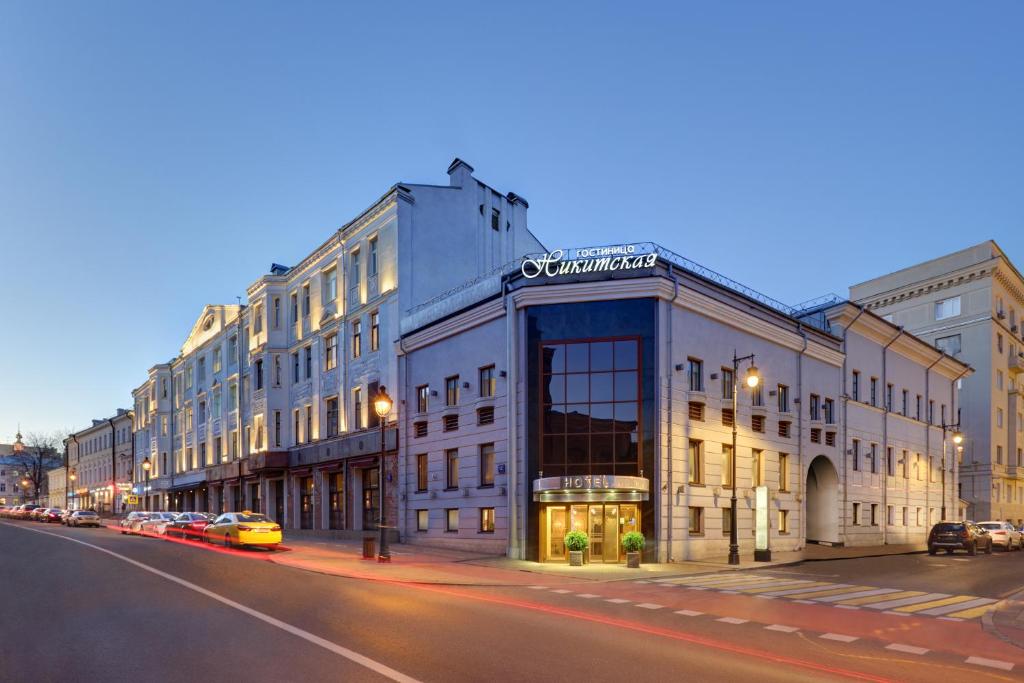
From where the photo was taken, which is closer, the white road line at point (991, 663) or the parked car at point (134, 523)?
the white road line at point (991, 663)

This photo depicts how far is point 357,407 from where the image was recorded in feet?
139

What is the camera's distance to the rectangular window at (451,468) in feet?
112

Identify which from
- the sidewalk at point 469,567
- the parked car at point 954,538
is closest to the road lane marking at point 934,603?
the sidewalk at point 469,567

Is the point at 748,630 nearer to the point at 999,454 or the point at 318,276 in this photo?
the point at 318,276

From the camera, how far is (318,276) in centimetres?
4781

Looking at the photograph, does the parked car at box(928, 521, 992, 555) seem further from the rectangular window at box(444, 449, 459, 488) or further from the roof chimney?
the roof chimney

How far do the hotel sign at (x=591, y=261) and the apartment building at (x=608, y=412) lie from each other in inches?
2.2

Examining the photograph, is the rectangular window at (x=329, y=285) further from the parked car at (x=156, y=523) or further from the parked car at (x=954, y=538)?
the parked car at (x=954, y=538)

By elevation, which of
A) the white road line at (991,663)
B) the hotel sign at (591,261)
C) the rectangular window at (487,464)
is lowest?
the white road line at (991,663)

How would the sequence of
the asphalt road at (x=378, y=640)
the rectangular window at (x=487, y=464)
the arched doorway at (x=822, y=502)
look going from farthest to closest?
the arched doorway at (x=822, y=502) → the rectangular window at (x=487, y=464) → the asphalt road at (x=378, y=640)

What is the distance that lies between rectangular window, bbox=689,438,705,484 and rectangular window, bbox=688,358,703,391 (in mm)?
2190

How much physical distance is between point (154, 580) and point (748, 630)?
47.0 feet

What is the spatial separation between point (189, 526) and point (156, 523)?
644 centimetres

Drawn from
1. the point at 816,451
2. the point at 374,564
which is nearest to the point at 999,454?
the point at 816,451
